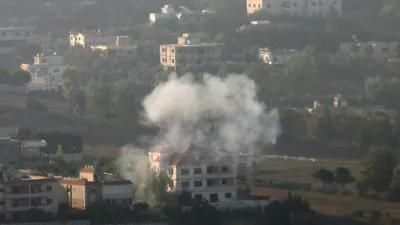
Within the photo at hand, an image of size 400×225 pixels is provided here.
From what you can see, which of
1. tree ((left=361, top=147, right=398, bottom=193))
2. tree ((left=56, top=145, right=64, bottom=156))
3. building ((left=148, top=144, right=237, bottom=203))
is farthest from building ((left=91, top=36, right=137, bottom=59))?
building ((left=148, top=144, right=237, bottom=203))

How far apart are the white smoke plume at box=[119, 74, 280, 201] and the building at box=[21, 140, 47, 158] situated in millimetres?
2647

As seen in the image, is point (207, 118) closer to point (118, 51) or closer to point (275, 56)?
point (275, 56)

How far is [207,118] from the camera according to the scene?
53.6 metres

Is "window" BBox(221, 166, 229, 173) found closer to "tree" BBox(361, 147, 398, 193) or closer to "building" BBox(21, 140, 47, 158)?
"tree" BBox(361, 147, 398, 193)

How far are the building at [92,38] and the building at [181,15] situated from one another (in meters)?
4.73

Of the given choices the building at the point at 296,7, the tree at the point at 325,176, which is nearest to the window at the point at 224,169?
the tree at the point at 325,176

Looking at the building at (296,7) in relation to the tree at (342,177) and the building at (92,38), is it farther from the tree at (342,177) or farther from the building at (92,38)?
the tree at (342,177)

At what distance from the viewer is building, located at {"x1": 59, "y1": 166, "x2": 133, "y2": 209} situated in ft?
147

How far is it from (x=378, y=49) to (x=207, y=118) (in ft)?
92.3

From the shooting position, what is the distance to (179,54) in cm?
7781

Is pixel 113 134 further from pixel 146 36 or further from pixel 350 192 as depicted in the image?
pixel 146 36

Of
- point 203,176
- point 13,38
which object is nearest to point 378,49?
point 13,38

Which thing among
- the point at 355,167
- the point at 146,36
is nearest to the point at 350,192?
the point at 355,167

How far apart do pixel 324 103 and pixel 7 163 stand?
22.0 meters
